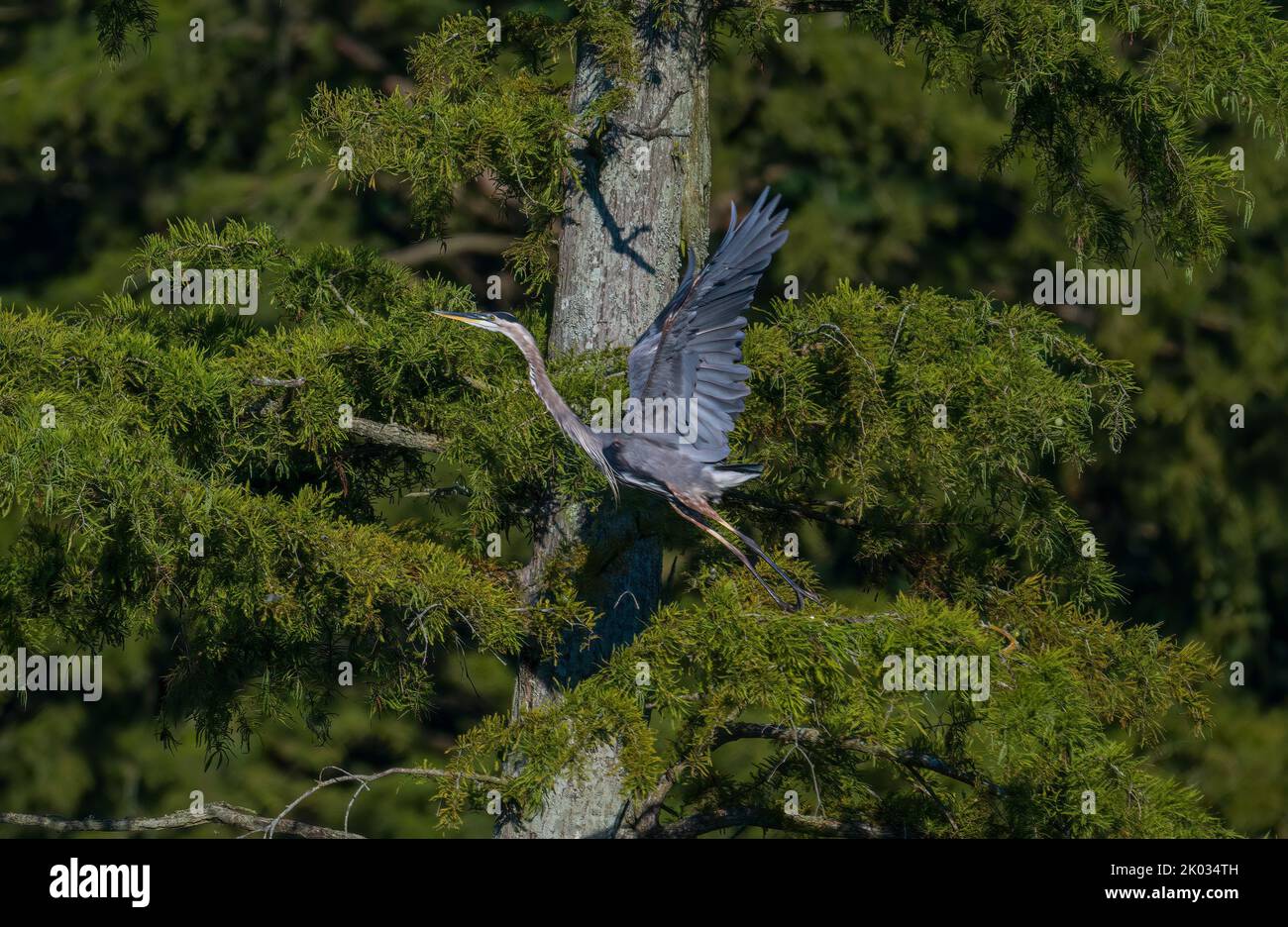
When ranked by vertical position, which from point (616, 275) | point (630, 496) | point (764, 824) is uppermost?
point (616, 275)

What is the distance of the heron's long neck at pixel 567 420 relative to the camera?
408 cm

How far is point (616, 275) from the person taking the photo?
449 centimetres

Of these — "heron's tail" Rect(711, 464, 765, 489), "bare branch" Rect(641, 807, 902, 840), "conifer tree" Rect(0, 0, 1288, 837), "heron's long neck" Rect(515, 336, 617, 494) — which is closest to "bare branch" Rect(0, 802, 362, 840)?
"conifer tree" Rect(0, 0, 1288, 837)

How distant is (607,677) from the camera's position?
12.8ft

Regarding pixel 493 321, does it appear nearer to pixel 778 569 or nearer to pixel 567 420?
pixel 567 420

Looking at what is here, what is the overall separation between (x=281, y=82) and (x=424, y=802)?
523cm

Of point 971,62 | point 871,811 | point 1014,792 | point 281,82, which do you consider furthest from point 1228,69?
point 281,82

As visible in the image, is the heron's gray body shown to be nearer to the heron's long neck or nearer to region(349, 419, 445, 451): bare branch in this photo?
the heron's long neck

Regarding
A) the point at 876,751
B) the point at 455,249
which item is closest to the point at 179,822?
the point at 876,751

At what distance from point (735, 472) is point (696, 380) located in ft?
0.89

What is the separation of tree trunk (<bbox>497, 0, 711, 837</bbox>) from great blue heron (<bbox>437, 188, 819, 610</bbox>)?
18 centimetres

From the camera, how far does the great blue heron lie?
409 centimetres

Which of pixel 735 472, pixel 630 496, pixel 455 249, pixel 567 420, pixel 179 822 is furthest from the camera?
pixel 455 249

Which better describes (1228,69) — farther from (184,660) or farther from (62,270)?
(62,270)
